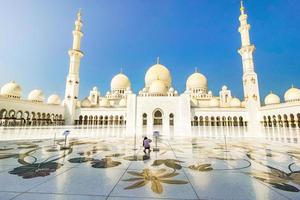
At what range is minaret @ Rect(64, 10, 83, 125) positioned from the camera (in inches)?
999

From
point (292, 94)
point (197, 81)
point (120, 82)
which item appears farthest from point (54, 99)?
point (292, 94)

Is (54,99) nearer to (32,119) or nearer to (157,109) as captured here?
(32,119)

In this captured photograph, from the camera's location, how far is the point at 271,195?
231cm

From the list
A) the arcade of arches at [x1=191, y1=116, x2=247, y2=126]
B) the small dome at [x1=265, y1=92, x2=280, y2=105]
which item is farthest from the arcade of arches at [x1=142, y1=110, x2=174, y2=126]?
the small dome at [x1=265, y1=92, x2=280, y2=105]

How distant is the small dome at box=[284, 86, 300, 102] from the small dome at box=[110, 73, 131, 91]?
96.2 ft

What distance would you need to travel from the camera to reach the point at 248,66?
23.5m

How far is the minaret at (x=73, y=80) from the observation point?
25375 mm

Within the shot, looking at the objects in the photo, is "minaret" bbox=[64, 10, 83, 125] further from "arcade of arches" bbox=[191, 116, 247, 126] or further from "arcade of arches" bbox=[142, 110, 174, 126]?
"arcade of arches" bbox=[191, 116, 247, 126]

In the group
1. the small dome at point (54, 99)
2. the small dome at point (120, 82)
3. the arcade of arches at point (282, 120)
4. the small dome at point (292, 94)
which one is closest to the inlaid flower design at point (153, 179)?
the arcade of arches at point (282, 120)

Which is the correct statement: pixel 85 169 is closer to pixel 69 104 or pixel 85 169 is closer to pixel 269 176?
pixel 269 176

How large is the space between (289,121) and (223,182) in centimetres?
2288

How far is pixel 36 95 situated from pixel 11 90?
14.5ft

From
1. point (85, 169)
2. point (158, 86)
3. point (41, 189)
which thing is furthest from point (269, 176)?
point (158, 86)

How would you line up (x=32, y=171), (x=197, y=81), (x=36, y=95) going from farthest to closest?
(x=197, y=81) → (x=36, y=95) → (x=32, y=171)
